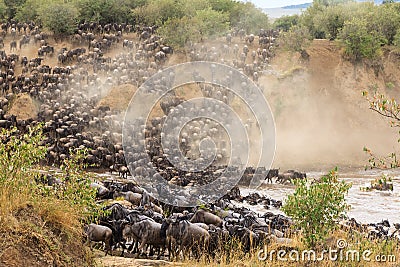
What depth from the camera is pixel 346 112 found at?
4859 cm

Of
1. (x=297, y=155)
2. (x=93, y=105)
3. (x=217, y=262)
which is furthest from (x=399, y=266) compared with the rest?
(x=93, y=105)

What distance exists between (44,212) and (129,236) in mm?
4943

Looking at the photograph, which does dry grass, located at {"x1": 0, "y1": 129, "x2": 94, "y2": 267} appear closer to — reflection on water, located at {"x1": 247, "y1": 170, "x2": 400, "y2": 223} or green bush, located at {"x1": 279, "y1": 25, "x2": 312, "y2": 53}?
reflection on water, located at {"x1": 247, "y1": 170, "x2": 400, "y2": 223}

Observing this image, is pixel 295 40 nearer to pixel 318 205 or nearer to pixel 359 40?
pixel 359 40

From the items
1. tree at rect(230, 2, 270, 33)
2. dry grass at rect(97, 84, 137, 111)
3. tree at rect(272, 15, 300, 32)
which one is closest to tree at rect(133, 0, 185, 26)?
tree at rect(230, 2, 270, 33)

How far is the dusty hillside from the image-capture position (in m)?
43.7

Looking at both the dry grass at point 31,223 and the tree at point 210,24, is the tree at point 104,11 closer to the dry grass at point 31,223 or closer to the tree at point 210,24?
the tree at point 210,24

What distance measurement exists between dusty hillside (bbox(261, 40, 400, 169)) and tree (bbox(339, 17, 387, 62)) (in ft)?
4.66

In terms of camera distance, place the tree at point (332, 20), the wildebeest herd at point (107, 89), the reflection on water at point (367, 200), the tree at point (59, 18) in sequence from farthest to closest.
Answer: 1. the tree at point (332, 20)
2. the tree at point (59, 18)
3. the reflection on water at point (367, 200)
4. the wildebeest herd at point (107, 89)

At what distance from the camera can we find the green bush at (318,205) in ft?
43.0

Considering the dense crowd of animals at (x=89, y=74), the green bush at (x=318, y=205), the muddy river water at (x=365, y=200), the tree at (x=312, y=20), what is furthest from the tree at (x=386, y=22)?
the green bush at (x=318, y=205)

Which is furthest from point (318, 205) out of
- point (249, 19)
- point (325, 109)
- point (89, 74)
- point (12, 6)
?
point (12, 6)

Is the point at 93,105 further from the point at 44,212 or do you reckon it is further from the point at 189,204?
the point at 44,212

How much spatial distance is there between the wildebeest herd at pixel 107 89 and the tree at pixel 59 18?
99 centimetres
